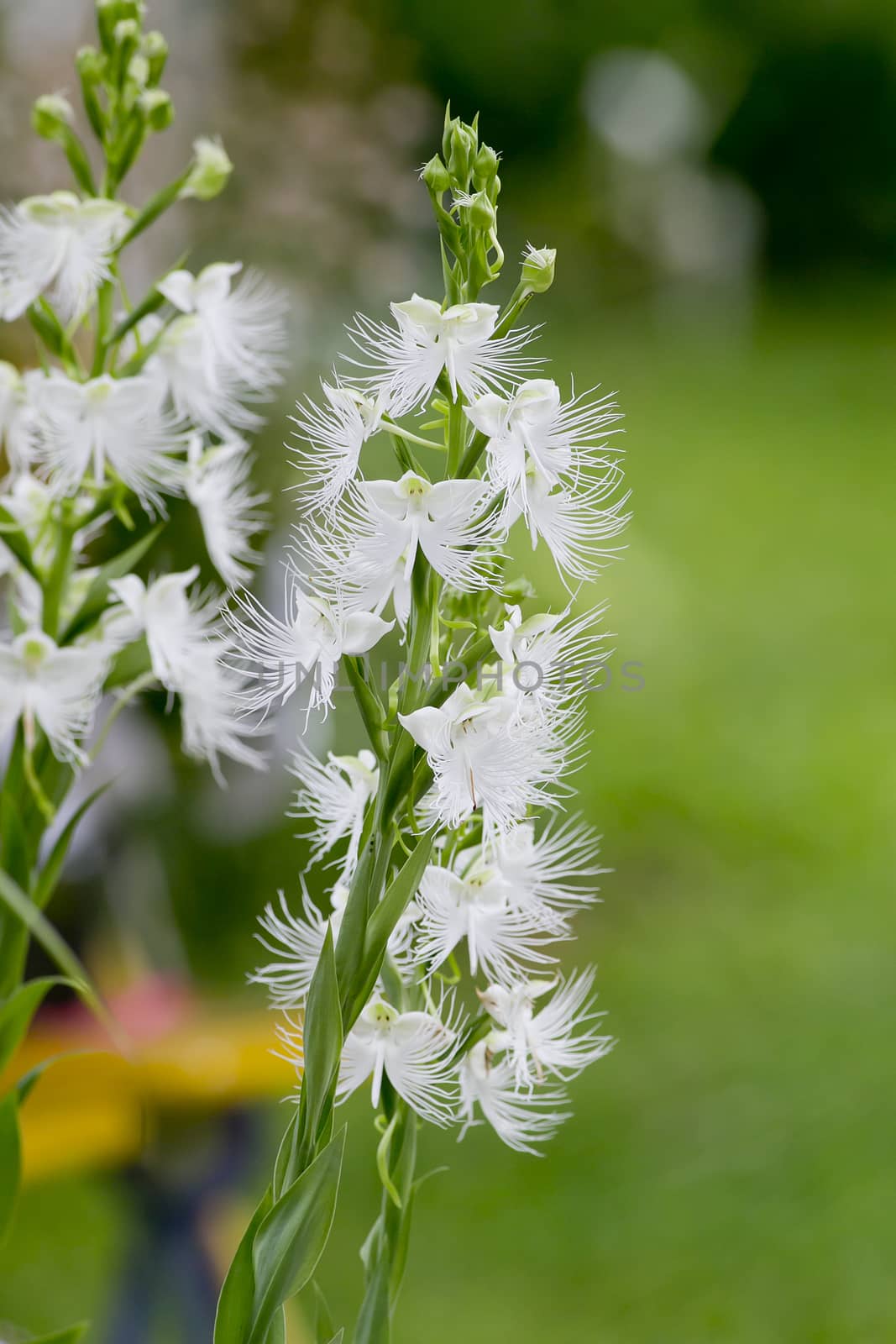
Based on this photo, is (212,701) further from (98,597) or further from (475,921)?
(475,921)

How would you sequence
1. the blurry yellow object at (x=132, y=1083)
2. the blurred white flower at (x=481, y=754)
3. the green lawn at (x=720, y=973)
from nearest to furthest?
the blurred white flower at (x=481, y=754)
the blurry yellow object at (x=132, y=1083)
the green lawn at (x=720, y=973)

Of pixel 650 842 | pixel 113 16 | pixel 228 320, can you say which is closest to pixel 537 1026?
pixel 228 320

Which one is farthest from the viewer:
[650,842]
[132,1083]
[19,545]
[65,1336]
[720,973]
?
[650,842]

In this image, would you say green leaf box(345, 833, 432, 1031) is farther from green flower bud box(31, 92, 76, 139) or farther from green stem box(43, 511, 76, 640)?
green flower bud box(31, 92, 76, 139)

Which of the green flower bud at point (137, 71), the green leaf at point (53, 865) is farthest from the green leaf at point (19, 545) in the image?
the green flower bud at point (137, 71)

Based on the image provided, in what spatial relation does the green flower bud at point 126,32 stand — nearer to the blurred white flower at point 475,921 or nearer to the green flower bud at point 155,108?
the green flower bud at point 155,108

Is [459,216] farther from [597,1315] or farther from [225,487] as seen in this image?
[597,1315]

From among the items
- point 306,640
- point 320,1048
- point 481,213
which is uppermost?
point 481,213
